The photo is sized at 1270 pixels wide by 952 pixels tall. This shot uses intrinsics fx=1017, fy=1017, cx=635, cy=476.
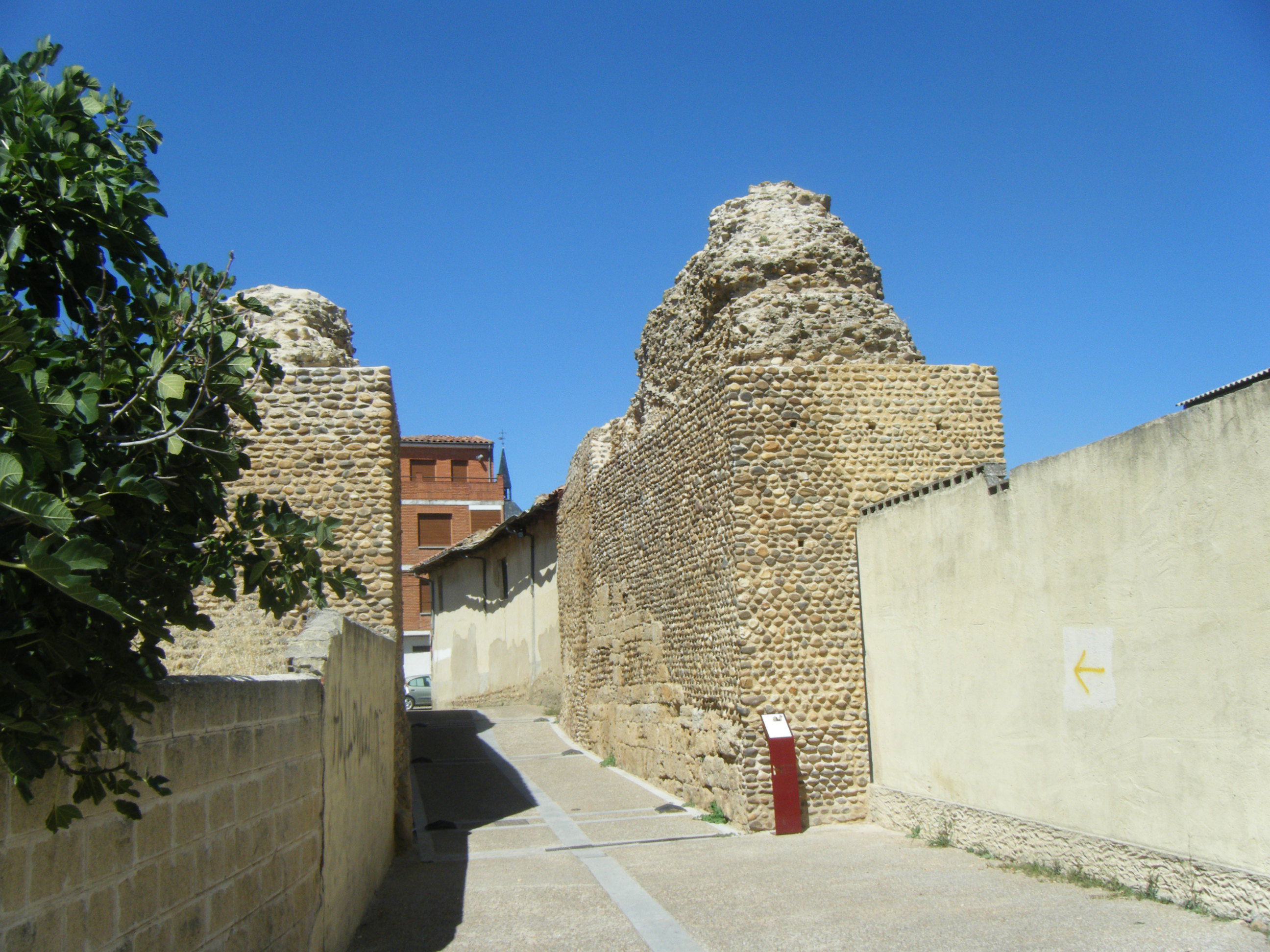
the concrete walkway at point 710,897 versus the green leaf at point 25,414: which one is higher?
the green leaf at point 25,414

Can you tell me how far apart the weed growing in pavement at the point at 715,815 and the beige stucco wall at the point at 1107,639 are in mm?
1938

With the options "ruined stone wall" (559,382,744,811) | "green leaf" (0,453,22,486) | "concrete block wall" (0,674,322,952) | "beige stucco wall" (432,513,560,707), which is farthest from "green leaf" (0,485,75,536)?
"beige stucco wall" (432,513,560,707)

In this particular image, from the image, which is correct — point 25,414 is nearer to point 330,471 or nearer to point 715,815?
point 330,471

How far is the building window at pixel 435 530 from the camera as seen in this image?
4203cm

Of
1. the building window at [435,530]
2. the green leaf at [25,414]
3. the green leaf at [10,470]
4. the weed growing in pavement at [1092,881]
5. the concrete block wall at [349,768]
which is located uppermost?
the building window at [435,530]

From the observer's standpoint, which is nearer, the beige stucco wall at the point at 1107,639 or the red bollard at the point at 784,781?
the beige stucco wall at the point at 1107,639

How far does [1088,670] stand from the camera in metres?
7.64

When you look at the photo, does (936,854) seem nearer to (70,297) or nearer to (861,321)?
(861,321)

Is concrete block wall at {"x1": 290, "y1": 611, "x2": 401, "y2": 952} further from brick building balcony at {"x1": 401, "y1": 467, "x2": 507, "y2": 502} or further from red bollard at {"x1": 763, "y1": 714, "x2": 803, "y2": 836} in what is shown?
brick building balcony at {"x1": 401, "y1": 467, "x2": 507, "y2": 502}

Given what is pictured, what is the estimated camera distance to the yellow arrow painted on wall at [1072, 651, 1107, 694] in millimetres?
7543

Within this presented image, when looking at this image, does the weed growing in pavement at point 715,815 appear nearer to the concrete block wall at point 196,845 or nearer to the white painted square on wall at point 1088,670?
the white painted square on wall at point 1088,670

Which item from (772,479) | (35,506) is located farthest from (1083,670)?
(35,506)

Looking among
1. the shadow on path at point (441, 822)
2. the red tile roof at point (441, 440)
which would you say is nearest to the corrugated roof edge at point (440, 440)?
the red tile roof at point (441, 440)

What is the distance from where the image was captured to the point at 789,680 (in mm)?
10766
